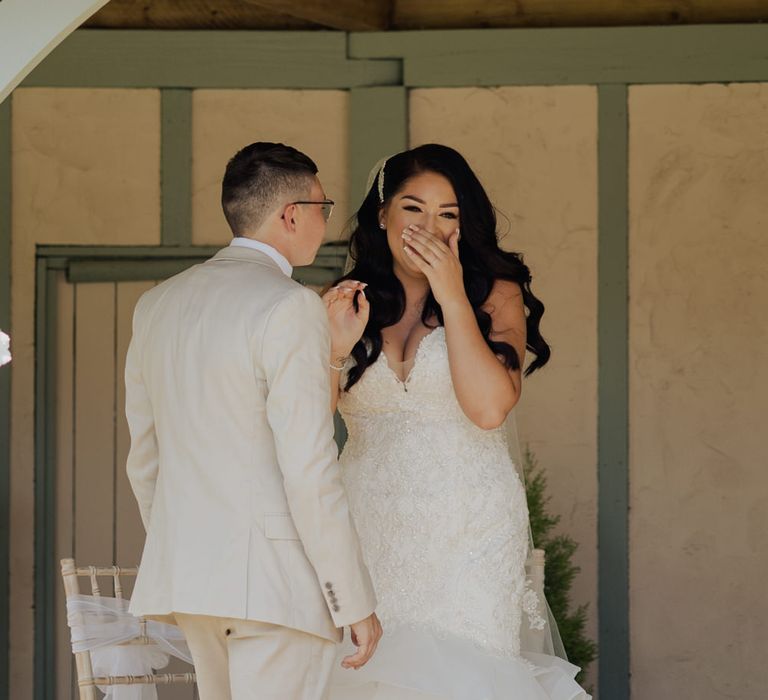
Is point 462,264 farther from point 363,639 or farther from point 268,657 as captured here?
point 268,657

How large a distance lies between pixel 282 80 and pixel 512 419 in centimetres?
283

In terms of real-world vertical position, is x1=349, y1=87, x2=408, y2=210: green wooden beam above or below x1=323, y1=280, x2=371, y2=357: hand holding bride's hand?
above

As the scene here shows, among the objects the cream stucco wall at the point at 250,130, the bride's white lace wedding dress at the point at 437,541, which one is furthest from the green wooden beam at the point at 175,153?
the bride's white lace wedding dress at the point at 437,541

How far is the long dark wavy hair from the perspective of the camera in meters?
3.99

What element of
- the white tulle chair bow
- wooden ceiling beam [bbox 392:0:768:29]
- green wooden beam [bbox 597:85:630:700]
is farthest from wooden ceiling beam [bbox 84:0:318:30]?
the white tulle chair bow

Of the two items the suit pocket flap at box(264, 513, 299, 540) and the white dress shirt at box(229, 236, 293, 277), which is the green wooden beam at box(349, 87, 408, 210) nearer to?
the white dress shirt at box(229, 236, 293, 277)

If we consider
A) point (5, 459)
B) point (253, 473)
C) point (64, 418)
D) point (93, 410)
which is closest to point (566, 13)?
point (93, 410)

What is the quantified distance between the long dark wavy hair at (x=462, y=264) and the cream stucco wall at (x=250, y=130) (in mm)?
2406

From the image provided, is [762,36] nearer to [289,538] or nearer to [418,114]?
[418,114]

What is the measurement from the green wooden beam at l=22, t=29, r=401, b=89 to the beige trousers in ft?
12.4

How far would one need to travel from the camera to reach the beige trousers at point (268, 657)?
313cm

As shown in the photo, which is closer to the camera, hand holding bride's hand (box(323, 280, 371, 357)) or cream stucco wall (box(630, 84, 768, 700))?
hand holding bride's hand (box(323, 280, 371, 357))

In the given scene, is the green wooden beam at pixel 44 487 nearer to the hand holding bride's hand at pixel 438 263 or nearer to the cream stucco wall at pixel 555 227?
the cream stucco wall at pixel 555 227

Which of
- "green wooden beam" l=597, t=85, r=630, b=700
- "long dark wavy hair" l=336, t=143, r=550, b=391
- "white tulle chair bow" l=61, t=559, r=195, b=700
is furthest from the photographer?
"green wooden beam" l=597, t=85, r=630, b=700
